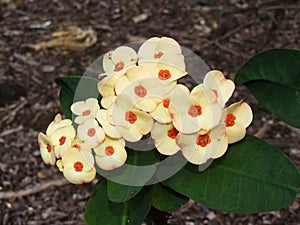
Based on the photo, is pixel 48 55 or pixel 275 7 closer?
pixel 48 55

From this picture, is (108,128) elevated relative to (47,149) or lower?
elevated

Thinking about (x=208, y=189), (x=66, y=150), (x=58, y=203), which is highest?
(x=66, y=150)

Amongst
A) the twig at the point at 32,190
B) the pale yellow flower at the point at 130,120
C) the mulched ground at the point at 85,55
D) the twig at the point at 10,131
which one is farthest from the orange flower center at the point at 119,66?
the twig at the point at 10,131

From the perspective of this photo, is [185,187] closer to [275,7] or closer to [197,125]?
[197,125]

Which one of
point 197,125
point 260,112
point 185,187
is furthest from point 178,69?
point 260,112

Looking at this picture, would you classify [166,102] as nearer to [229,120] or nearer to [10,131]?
[229,120]

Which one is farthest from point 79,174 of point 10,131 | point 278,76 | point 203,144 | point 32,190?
point 10,131
